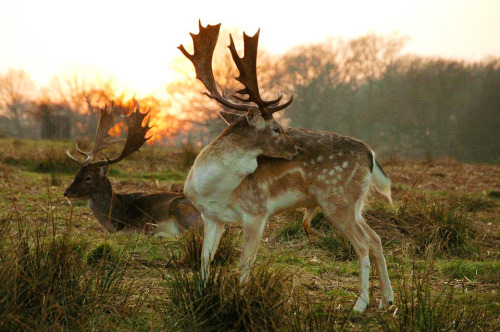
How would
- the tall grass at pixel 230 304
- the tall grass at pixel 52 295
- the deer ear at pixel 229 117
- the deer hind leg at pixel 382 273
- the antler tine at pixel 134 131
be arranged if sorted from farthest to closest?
1. the antler tine at pixel 134 131
2. the deer ear at pixel 229 117
3. the deer hind leg at pixel 382 273
4. the tall grass at pixel 230 304
5. the tall grass at pixel 52 295

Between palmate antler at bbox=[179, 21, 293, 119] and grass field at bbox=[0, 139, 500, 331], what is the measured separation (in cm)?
122

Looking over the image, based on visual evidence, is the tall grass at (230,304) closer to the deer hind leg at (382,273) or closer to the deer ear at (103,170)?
the deer hind leg at (382,273)

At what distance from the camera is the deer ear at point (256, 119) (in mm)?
4438

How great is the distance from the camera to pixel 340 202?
428 centimetres

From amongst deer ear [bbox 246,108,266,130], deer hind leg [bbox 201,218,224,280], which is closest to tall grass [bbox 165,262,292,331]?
deer hind leg [bbox 201,218,224,280]

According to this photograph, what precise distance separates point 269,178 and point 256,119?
466 mm

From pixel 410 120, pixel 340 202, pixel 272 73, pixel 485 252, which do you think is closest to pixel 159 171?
pixel 485 252

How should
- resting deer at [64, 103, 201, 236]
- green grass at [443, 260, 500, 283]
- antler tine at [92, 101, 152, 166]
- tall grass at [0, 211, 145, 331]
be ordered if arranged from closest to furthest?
tall grass at [0, 211, 145, 331], green grass at [443, 260, 500, 283], resting deer at [64, 103, 201, 236], antler tine at [92, 101, 152, 166]

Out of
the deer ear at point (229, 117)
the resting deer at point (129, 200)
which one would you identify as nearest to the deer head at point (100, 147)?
the resting deer at point (129, 200)

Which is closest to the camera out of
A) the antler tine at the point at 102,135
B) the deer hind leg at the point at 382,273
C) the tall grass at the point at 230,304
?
the tall grass at the point at 230,304

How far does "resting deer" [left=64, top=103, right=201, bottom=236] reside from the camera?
7.43 meters

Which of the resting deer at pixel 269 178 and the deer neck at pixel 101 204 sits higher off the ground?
the resting deer at pixel 269 178

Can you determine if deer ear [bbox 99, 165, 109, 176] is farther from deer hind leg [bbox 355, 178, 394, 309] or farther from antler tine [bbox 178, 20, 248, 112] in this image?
deer hind leg [bbox 355, 178, 394, 309]

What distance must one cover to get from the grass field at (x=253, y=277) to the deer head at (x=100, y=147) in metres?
0.41
